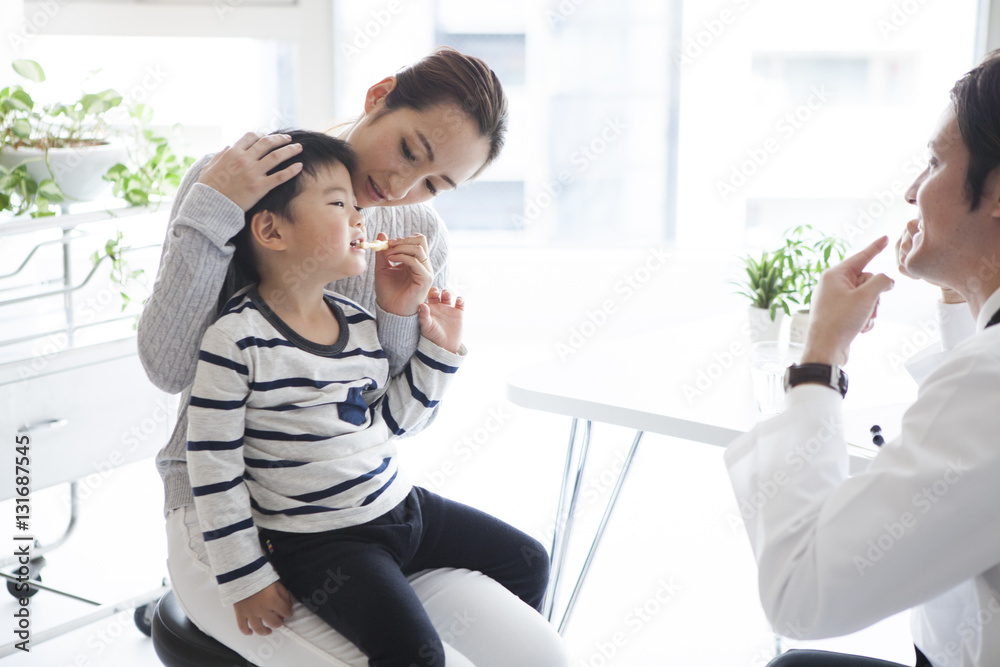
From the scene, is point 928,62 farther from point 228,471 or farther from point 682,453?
point 228,471

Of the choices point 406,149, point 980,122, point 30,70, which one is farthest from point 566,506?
point 30,70

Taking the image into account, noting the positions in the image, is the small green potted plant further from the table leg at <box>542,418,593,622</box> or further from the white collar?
the white collar

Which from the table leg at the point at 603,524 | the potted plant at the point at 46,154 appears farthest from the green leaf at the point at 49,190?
the table leg at the point at 603,524

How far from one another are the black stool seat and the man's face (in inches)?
38.1

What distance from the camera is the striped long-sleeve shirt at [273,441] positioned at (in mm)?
1113

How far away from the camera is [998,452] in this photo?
0.84 metres

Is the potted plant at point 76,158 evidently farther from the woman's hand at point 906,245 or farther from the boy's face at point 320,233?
the woman's hand at point 906,245

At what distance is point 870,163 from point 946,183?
362 centimetres

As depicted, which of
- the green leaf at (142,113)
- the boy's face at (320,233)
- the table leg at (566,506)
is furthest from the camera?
the green leaf at (142,113)

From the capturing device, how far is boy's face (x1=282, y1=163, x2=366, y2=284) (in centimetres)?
122

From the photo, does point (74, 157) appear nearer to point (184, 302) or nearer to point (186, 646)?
point (184, 302)

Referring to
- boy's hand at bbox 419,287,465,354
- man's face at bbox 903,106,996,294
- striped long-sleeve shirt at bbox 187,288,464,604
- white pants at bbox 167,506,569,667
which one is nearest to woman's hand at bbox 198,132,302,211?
striped long-sleeve shirt at bbox 187,288,464,604

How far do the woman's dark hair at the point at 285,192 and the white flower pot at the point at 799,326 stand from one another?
830 mm

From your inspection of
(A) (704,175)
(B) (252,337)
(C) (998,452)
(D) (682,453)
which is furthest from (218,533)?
(A) (704,175)
